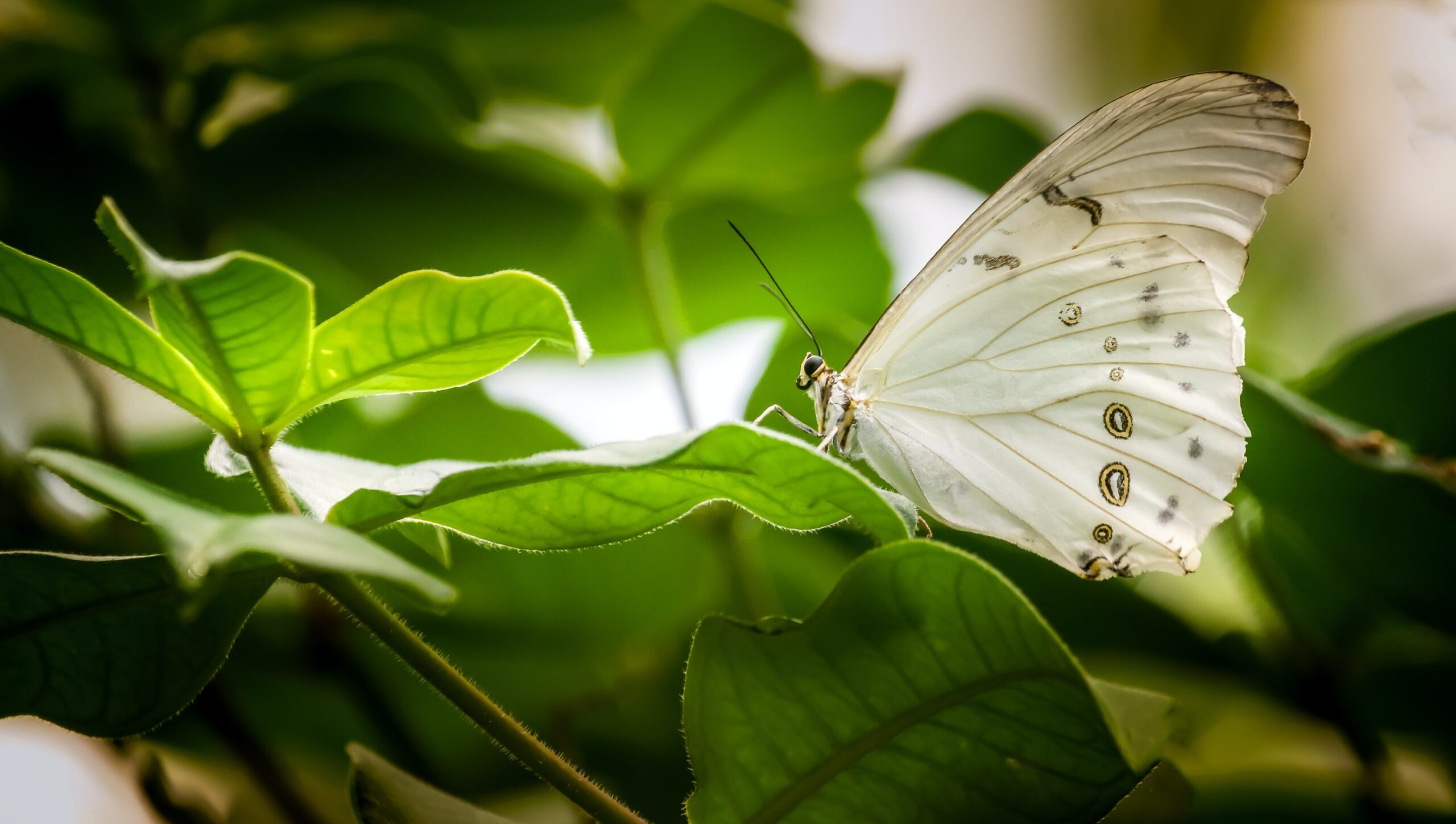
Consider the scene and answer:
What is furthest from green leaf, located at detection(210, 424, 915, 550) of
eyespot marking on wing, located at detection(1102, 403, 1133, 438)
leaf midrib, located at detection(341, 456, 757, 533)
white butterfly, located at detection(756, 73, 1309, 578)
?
eyespot marking on wing, located at detection(1102, 403, 1133, 438)

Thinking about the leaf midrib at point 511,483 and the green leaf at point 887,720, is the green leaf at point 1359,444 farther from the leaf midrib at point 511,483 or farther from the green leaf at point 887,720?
the leaf midrib at point 511,483

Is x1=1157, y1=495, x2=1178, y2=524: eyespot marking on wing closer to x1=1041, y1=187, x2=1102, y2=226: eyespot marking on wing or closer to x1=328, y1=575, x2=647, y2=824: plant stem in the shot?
x1=1041, y1=187, x2=1102, y2=226: eyespot marking on wing

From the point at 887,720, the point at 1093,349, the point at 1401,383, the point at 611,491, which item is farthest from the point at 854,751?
the point at 1401,383

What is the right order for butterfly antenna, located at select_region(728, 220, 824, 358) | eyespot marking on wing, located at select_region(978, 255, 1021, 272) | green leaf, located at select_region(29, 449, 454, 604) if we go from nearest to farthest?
green leaf, located at select_region(29, 449, 454, 604) → eyespot marking on wing, located at select_region(978, 255, 1021, 272) → butterfly antenna, located at select_region(728, 220, 824, 358)

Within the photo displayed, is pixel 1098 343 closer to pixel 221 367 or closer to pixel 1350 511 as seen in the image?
pixel 1350 511

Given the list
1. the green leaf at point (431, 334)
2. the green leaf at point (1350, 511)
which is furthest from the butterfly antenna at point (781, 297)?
the green leaf at point (431, 334)

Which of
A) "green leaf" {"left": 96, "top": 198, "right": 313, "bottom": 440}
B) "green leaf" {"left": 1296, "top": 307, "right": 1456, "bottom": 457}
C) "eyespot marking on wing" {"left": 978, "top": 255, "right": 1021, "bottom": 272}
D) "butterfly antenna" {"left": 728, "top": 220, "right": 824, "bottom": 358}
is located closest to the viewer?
"green leaf" {"left": 96, "top": 198, "right": 313, "bottom": 440}

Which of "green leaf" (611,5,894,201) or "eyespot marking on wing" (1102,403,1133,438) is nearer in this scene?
"eyespot marking on wing" (1102,403,1133,438)
